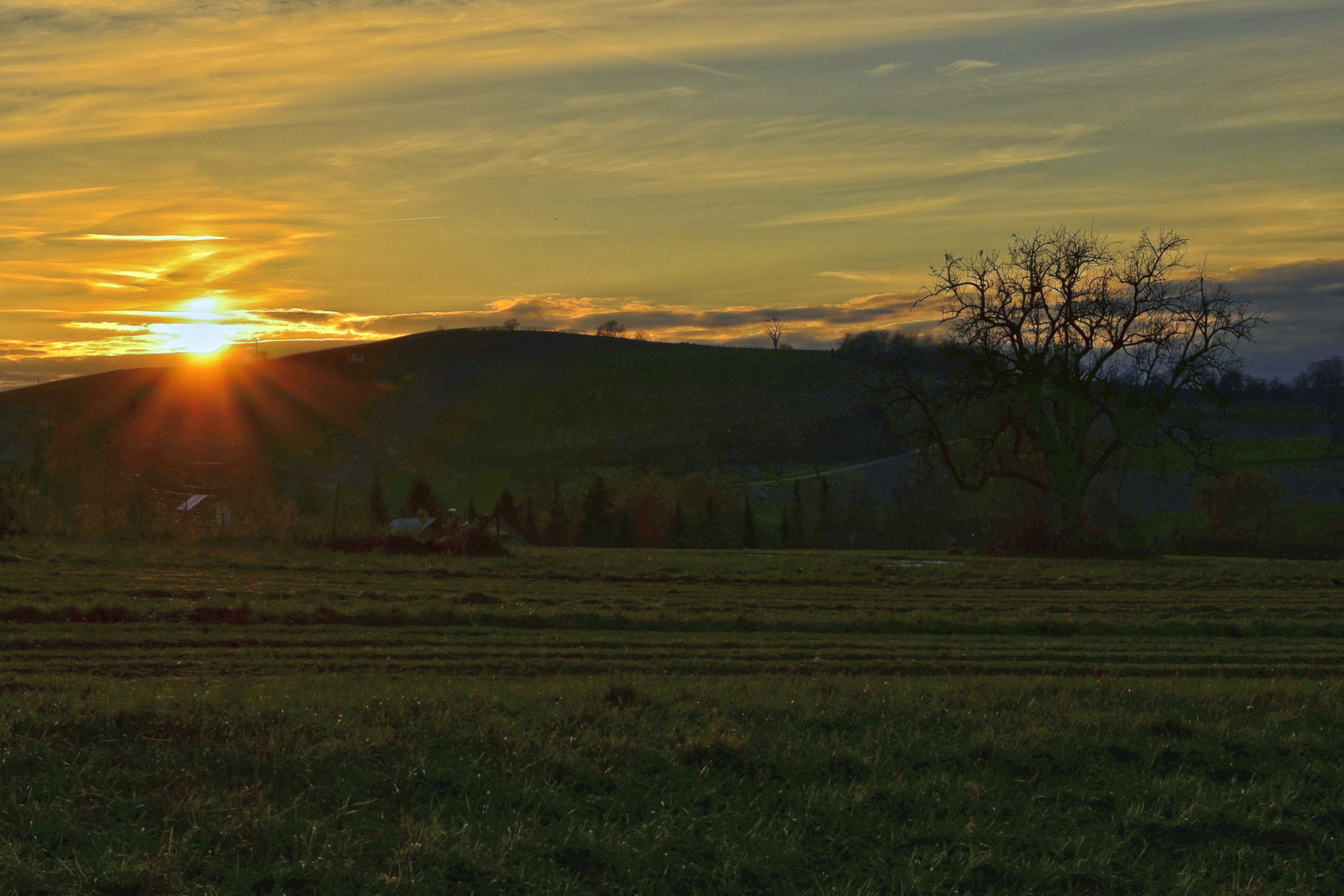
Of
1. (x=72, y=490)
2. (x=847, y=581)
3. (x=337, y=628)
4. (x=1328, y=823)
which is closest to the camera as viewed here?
(x=1328, y=823)

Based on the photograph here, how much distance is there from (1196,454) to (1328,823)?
1552 inches

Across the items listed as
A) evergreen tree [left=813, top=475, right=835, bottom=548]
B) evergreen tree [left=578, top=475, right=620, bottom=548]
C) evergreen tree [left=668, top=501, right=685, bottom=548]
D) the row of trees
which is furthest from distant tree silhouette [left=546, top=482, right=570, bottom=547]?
evergreen tree [left=813, top=475, right=835, bottom=548]

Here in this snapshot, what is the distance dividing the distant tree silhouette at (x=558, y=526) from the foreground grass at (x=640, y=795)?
64.0 metres

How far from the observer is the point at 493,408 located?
14938 cm

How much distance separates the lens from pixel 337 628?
19.3 metres

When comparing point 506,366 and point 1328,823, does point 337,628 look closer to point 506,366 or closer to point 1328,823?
point 1328,823

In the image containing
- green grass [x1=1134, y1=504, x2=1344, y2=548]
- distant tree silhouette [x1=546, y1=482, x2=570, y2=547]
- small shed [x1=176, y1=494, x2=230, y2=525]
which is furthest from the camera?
distant tree silhouette [x1=546, y1=482, x2=570, y2=547]

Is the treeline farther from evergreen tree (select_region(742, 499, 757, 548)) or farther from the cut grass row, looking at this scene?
the cut grass row

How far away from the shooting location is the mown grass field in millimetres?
7332

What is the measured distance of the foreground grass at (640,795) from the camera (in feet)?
23.8

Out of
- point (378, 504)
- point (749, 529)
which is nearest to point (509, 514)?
point (378, 504)

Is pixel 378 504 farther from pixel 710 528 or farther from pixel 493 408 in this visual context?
pixel 493 408

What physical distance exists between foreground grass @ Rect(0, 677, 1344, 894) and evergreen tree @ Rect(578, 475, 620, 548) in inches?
2488

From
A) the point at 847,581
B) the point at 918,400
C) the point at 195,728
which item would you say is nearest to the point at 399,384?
the point at 918,400
